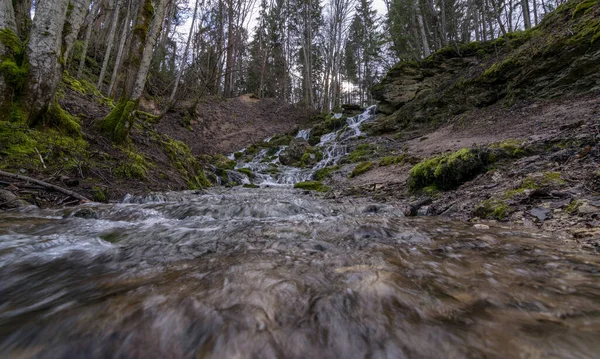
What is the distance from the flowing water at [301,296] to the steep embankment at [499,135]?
3.02 feet

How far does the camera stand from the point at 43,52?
454cm

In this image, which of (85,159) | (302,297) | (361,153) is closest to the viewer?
(302,297)

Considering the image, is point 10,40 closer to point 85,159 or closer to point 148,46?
point 85,159

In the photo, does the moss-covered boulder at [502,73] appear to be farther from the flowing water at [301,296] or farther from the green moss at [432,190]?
the flowing water at [301,296]

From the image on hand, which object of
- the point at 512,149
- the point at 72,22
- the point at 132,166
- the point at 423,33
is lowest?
the point at 512,149

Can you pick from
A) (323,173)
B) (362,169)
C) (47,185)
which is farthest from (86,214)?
(323,173)

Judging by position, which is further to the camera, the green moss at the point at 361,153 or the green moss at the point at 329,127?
the green moss at the point at 329,127

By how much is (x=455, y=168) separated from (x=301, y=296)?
A: 13.9 feet

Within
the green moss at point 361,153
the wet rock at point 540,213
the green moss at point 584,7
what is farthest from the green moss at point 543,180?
the green moss at point 584,7

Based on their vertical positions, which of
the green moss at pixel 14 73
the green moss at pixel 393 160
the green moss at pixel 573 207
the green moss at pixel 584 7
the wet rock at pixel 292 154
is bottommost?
the green moss at pixel 573 207

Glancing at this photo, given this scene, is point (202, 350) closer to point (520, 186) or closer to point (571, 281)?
point (571, 281)

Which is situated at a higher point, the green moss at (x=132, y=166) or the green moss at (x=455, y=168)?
the green moss at (x=132, y=166)

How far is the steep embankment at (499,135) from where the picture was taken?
291 cm

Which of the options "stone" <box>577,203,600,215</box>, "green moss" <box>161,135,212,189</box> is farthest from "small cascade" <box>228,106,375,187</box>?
"stone" <box>577,203,600,215</box>
